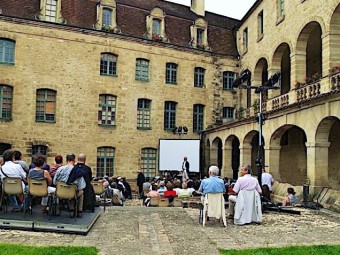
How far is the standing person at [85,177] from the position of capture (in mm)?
7938

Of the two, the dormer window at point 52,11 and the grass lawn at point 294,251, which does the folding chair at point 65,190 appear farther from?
the dormer window at point 52,11

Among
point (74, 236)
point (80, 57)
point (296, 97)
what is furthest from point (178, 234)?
point (80, 57)

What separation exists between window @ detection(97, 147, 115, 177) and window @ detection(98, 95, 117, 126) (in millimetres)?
1463

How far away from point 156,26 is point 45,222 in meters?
17.6

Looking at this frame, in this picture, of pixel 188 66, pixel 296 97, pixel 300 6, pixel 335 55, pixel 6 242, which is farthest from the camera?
pixel 188 66

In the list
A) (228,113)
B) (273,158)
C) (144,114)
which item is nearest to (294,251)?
(273,158)

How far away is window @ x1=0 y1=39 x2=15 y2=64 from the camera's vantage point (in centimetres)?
1920

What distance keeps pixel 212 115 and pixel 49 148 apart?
10.1 m

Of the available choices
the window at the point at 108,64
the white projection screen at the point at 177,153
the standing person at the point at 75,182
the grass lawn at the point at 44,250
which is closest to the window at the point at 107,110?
the window at the point at 108,64

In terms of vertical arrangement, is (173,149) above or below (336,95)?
below

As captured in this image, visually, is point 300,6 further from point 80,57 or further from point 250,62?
point 80,57

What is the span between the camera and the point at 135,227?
26.0 ft

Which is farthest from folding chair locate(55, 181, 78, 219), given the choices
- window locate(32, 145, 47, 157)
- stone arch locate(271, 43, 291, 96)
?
stone arch locate(271, 43, 291, 96)

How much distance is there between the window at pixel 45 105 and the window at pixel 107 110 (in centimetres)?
251
